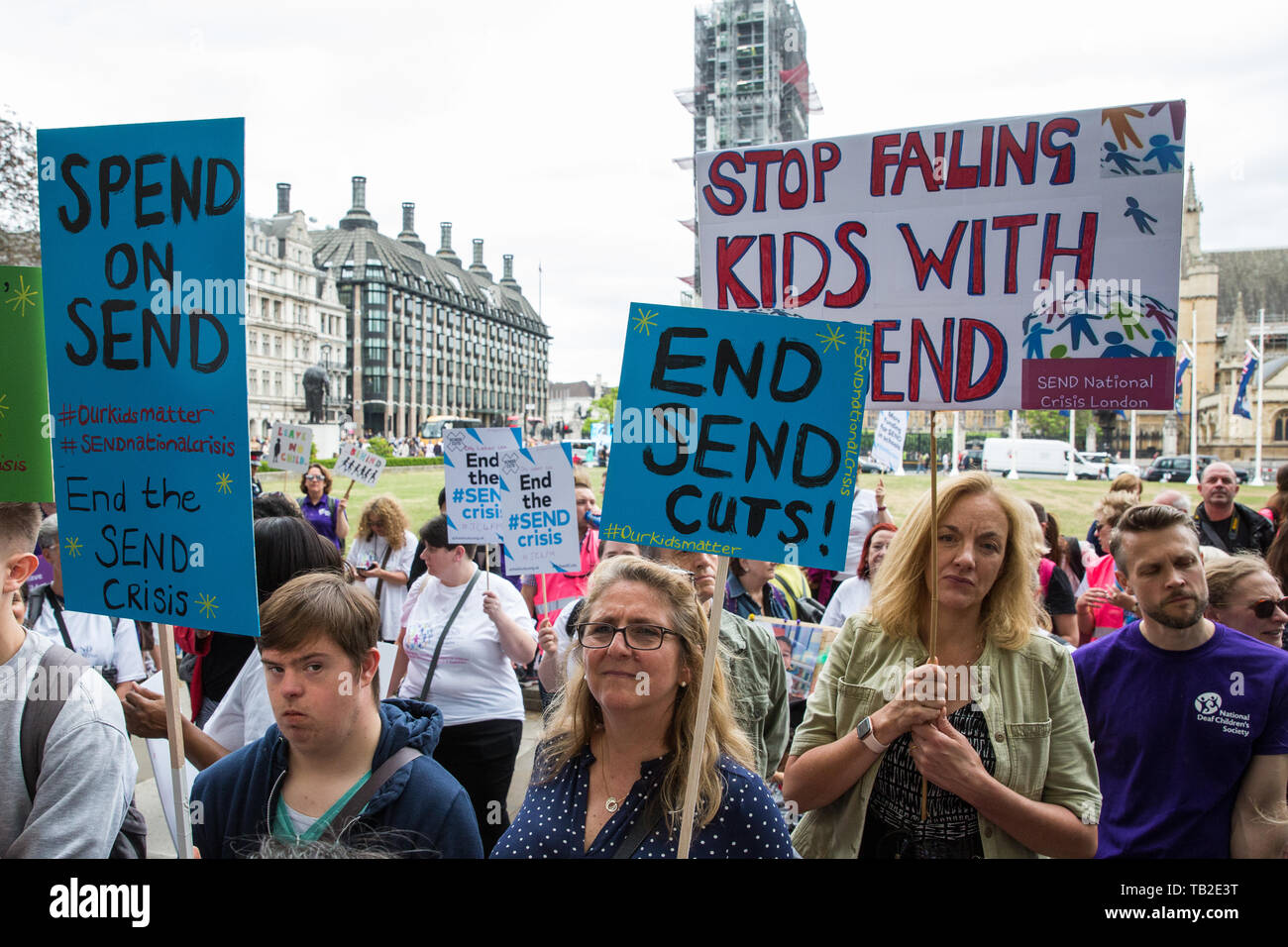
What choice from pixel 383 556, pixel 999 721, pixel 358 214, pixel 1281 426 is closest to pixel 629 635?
pixel 999 721

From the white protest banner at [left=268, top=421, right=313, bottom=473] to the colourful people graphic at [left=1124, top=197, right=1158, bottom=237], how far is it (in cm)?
859

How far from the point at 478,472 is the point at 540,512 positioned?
1.45 feet

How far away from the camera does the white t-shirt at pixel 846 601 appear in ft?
15.5

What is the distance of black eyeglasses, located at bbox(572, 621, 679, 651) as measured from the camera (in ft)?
6.89

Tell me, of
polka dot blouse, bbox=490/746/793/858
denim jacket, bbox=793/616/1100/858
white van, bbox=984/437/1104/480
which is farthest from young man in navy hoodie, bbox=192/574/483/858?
white van, bbox=984/437/1104/480

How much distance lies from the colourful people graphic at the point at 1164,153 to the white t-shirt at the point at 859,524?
10.7 ft

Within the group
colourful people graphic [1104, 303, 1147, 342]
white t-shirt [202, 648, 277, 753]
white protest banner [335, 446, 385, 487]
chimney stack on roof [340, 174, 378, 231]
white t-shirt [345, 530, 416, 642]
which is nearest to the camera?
white t-shirt [202, 648, 277, 753]

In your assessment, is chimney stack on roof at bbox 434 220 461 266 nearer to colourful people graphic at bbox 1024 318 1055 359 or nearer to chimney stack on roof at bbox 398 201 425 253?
chimney stack on roof at bbox 398 201 425 253

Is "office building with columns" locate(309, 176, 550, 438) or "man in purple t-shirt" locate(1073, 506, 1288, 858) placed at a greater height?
"office building with columns" locate(309, 176, 550, 438)

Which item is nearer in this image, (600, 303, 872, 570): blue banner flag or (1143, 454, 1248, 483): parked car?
(600, 303, 872, 570): blue banner flag

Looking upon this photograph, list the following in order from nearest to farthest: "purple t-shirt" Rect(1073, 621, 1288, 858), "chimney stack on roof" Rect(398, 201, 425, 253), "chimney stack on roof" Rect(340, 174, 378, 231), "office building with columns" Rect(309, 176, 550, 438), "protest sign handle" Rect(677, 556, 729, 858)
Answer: "protest sign handle" Rect(677, 556, 729, 858)
"purple t-shirt" Rect(1073, 621, 1288, 858)
"office building with columns" Rect(309, 176, 550, 438)
"chimney stack on roof" Rect(340, 174, 378, 231)
"chimney stack on roof" Rect(398, 201, 425, 253)

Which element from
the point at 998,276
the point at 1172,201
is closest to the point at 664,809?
the point at 998,276
